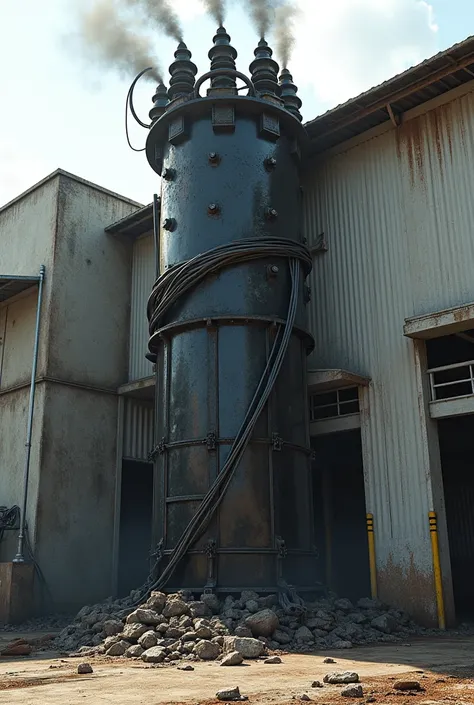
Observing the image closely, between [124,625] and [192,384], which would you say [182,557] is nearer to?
[124,625]

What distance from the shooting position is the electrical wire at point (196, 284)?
1213 cm

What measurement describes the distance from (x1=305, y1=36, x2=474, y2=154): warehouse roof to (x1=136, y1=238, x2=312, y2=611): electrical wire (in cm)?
322

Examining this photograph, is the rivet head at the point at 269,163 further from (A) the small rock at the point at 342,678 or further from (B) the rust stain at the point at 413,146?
(A) the small rock at the point at 342,678

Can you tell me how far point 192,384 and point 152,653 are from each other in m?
5.25

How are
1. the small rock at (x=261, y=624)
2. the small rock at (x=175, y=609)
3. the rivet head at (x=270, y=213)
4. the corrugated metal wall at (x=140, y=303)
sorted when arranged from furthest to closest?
the corrugated metal wall at (x=140, y=303) → the rivet head at (x=270, y=213) → the small rock at (x=175, y=609) → the small rock at (x=261, y=624)

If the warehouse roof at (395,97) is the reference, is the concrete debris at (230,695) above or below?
below

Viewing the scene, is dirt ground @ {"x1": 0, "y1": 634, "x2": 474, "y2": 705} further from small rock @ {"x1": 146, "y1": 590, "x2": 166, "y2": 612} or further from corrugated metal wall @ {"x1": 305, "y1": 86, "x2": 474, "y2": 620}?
corrugated metal wall @ {"x1": 305, "y1": 86, "x2": 474, "y2": 620}

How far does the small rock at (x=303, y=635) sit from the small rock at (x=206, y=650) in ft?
5.23

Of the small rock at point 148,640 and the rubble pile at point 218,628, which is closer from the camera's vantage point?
the rubble pile at point 218,628

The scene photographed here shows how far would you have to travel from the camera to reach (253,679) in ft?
23.2

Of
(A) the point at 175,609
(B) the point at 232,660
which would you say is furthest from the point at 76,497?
(B) the point at 232,660

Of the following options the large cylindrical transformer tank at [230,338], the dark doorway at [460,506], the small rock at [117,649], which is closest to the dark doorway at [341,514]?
the dark doorway at [460,506]

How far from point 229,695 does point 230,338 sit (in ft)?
25.7

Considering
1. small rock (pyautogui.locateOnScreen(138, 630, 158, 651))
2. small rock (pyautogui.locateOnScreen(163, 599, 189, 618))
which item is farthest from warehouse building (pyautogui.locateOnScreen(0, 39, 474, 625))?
small rock (pyautogui.locateOnScreen(138, 630, 158, 651))
